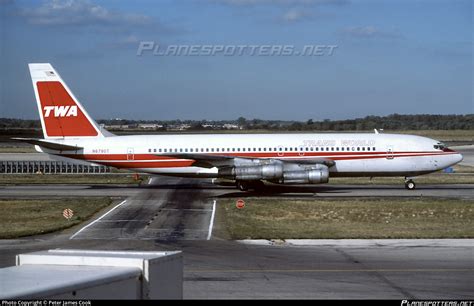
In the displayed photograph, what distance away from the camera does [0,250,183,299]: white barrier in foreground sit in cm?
911

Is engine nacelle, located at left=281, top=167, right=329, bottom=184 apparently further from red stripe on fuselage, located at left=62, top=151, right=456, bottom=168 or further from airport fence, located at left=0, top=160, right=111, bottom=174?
airport fence, located at left=0, top=160, right=111, bottom=174

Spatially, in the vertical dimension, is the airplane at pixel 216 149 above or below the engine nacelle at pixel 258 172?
above

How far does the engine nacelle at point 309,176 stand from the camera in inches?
1756

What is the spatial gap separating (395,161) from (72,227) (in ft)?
76.3

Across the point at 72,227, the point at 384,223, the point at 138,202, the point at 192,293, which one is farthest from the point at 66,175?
the point at 192,293

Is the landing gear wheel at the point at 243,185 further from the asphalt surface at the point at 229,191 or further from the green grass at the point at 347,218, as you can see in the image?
the green grass at the point at 347,218

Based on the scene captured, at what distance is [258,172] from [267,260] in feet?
69.9

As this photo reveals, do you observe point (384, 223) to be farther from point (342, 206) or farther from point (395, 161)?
point (395, 161)

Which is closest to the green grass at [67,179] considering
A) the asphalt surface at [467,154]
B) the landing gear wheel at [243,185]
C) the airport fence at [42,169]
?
the airport fence at [42,169]

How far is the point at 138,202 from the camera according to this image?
42.4 metres

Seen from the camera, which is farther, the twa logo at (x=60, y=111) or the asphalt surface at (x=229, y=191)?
the twa logo at (x=60, y=111)

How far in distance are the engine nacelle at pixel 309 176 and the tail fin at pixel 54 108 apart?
45.1 feet

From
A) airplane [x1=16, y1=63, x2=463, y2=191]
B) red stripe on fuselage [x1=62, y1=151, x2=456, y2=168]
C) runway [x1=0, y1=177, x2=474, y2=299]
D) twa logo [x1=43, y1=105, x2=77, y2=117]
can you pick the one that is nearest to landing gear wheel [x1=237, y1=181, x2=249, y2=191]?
airplane [x1=16, y1=63, x2=463, y2=191]

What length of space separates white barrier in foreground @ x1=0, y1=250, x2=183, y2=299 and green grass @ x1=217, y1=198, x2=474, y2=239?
18315mm
